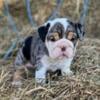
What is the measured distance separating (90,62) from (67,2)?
319cm

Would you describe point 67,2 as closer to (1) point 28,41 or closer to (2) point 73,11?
(2) point 73,11

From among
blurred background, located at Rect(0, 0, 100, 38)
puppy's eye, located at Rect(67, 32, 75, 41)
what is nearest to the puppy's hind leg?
puppy's eye, located at Rect(67, 32, 75, 41)

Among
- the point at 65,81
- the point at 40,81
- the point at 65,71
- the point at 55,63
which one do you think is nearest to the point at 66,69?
the point at 65,71

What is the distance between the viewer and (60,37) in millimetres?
5402

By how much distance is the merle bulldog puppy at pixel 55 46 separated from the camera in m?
5.37

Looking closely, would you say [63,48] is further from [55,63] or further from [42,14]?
[42,14]

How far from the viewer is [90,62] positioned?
20.9 ft

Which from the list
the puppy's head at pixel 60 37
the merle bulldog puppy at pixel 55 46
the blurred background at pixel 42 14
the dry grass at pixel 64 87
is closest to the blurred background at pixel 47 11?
the blurred background at pixel 42 14

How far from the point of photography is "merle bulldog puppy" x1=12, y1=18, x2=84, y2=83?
5.37m

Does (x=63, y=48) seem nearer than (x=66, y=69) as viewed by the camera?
Yes

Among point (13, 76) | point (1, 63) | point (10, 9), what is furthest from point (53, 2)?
point (13, 76)

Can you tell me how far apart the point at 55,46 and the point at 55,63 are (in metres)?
0.47

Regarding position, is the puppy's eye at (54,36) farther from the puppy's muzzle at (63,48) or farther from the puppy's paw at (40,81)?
the puppy's paw at (40,81)

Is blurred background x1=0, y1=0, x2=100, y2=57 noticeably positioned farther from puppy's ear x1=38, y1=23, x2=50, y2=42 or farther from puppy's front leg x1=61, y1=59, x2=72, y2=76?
puppy's ear x1=38, y1=23, x2=50, y2=42
